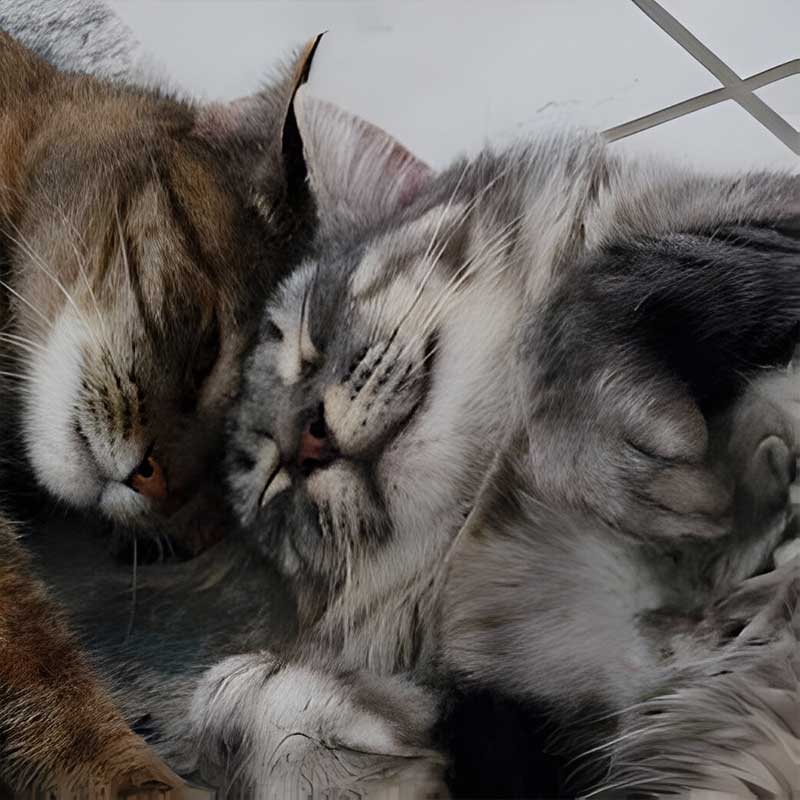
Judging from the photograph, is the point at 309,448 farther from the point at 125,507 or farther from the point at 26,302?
the point at 26,302

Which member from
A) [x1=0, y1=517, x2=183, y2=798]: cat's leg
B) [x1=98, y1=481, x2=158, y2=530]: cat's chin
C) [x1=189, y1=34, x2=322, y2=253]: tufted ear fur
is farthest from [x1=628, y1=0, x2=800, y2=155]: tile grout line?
[x1=0, y1=517, x2=183, y2=798]: cat's leg

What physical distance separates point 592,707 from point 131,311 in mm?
476

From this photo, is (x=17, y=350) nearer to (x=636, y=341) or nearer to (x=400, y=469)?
(x=400, y=469)

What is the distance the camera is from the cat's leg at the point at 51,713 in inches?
32.6

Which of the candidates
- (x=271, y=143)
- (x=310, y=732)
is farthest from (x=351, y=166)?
(x=310, y=732)

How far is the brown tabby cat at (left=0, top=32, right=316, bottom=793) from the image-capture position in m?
0.84

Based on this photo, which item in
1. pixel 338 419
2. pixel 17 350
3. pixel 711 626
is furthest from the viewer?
pixel 17 350

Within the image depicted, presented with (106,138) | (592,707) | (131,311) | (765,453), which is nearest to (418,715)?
(592,707)

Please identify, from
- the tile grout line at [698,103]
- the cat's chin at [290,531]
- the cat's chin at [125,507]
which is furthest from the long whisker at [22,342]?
the tile grout line at [698,103]

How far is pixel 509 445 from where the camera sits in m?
0.75

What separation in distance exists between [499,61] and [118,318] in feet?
1.22

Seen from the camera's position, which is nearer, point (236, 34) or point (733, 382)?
point (733, 382)

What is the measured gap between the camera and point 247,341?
2.77 ft

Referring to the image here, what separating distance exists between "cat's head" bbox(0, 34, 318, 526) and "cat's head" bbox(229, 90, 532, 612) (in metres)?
0.04
